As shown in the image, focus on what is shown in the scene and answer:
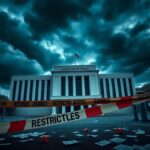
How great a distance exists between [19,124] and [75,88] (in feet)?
133

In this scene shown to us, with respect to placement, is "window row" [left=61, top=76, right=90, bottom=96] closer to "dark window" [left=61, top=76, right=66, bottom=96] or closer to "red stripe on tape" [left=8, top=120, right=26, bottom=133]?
"dark window" [left=61, top=76, right=66, bottom=96]

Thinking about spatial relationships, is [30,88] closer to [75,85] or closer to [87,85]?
[75,85]

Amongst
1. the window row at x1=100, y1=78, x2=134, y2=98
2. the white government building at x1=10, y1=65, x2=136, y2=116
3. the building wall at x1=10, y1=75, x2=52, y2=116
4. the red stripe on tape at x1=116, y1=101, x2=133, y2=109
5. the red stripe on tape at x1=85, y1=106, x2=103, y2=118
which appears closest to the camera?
the red stripe on tape at x1=85, y1=106, x2=103, y2=118

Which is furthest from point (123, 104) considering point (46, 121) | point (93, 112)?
point (46, 121)

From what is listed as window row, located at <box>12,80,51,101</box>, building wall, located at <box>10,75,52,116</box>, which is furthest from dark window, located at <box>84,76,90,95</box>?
window row, located at <box>12,80,51,101</box>

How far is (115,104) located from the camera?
296 cm

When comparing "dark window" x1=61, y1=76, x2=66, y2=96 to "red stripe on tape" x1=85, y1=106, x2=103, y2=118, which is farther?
"dark window" x1=61, y1=76, x2=66, y2=96

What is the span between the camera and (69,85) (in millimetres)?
44188

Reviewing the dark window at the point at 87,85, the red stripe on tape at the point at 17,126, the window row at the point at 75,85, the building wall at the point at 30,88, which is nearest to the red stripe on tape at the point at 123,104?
the red stripe on tape at the point at 17,126

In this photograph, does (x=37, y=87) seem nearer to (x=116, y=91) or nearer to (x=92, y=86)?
(x=92, y=86)

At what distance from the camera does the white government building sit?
139ft

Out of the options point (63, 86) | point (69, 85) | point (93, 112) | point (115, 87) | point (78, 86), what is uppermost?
point (69, 85)

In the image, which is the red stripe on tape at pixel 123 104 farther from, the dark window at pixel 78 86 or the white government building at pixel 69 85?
the dark window at pixel 78 86

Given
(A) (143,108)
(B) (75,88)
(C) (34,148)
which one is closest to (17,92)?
(B) (75,88)
